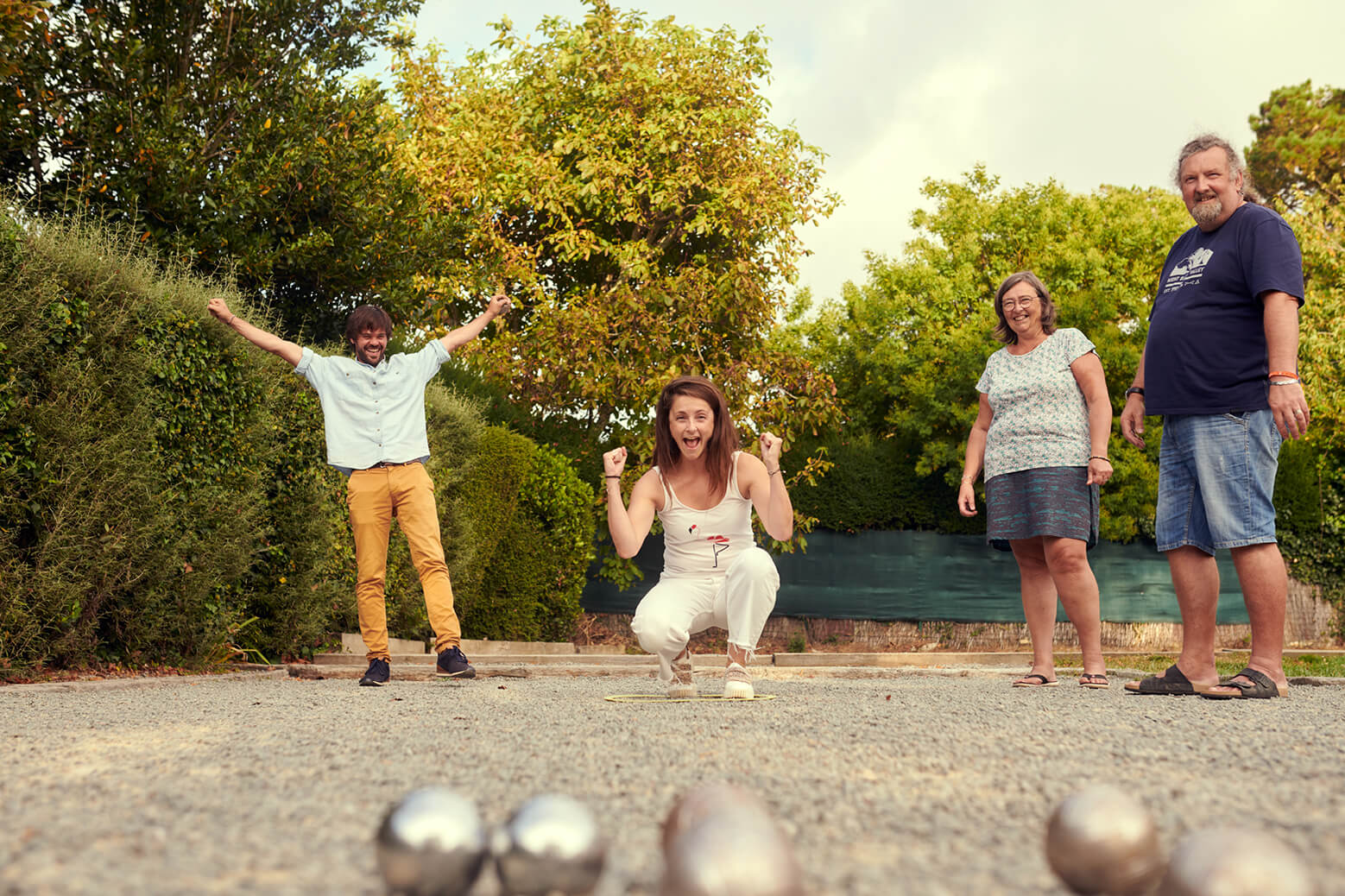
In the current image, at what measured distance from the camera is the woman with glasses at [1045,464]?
4.92 m

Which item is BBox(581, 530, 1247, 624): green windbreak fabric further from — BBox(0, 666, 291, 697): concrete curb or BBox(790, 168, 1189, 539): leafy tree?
BBox(0, 666, 291, 697): concrete curb

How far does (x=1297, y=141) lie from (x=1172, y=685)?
25.8 meters

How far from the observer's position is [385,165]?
10.3 meters

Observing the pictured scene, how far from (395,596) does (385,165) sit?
14.0 feet

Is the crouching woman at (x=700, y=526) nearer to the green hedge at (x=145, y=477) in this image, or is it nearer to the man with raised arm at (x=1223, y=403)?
the man with raised arm at (x=1223, y=403)

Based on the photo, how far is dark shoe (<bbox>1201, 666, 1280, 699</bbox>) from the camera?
4.21 metres

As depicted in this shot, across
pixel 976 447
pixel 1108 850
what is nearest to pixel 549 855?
pixel 1108 850

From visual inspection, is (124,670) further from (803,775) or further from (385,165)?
(385,165)

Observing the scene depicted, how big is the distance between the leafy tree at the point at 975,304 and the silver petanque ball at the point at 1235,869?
→ 46.0ft

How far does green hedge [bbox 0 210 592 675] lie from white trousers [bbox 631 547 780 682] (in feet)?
9.84

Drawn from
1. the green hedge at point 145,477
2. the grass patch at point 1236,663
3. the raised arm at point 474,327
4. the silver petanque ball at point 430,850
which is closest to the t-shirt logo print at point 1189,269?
the grass patch at point 1236,663

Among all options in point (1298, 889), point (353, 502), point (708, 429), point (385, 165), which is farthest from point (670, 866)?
point (385, 165)

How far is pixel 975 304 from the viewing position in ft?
67.0

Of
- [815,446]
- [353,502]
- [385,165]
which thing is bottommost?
[353,502]
